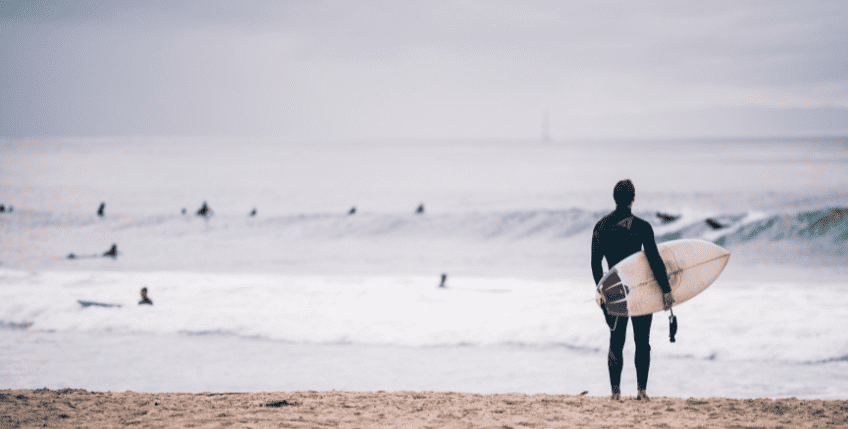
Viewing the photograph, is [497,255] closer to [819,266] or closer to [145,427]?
[819,266]

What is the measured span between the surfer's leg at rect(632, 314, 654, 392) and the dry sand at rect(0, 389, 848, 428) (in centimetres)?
25

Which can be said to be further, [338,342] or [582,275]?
[582,275]

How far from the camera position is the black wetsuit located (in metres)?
4.40

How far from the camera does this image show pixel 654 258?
173 inches

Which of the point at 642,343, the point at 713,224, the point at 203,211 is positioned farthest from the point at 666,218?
the point at 203,211

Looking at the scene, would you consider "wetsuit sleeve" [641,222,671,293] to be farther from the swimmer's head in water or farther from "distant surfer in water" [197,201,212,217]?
"distant surfer in water" [197,201,212,217]

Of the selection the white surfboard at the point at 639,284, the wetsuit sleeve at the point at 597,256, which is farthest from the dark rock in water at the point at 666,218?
the wetsuit sleeve at the point at 597,256

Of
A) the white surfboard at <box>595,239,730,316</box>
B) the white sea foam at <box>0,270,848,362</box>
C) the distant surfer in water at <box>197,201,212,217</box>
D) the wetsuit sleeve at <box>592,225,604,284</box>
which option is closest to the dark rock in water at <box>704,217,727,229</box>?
the white sea foam at <box>0,270,848,362</box>

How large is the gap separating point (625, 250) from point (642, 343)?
79 centimetres

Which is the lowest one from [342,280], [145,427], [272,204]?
[145,427]

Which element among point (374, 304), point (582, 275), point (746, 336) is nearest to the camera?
point (746, 336)

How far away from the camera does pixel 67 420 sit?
14.8ft

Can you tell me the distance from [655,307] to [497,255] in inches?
593

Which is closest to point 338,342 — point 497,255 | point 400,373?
point 400,373
